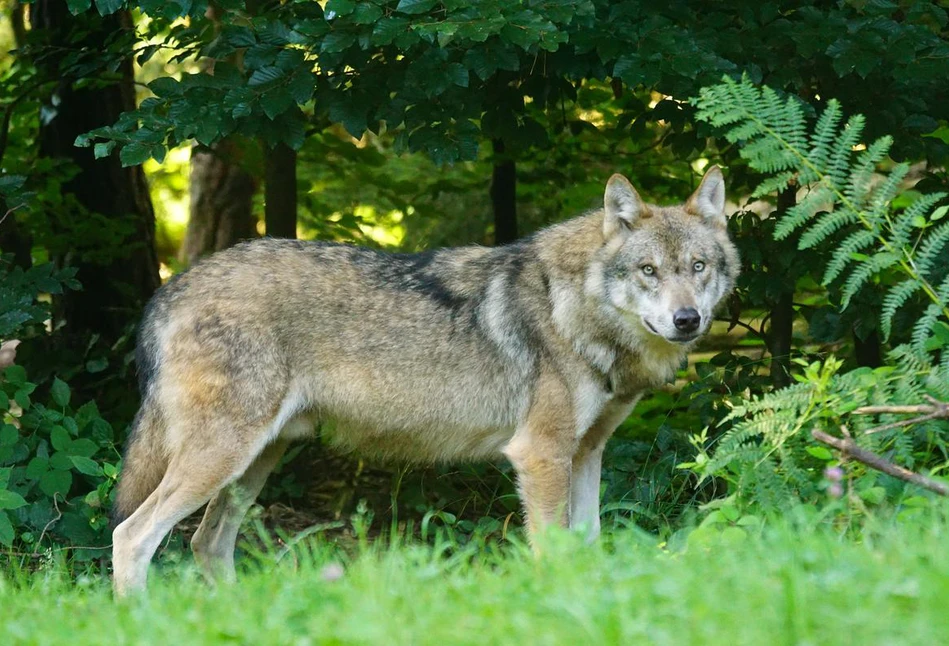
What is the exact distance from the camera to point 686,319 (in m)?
5.40

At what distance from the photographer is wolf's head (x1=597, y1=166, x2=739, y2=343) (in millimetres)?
5516

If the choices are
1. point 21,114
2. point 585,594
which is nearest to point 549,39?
point 585,594

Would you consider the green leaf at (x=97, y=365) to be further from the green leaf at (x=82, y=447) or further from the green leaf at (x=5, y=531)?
the green leaf at (x=5, y=531)

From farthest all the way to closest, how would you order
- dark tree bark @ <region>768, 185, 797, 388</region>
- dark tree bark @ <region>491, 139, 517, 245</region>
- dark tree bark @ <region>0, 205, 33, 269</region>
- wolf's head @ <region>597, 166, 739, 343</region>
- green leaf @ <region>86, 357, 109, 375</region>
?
dark tree bark @ <region>491, 139, 517, 245</region>
dark tree bark @ <region>0, 205, 33, 269</region>
green leaf @ <region>86, 357, 109, 375</region>
dark tree bark @ <region>768, 185, 797, 388</region>
wolf's head @ <region>597, 166, 739, 343</region>

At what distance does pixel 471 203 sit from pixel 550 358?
5172 mm

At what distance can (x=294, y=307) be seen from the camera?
19.7 feet

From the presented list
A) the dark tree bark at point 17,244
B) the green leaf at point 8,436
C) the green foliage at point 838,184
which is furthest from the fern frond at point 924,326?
the dark tree bark at point 17,244

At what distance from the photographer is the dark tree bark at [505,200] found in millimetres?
9109

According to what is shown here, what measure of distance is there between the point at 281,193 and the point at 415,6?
12.1 feet

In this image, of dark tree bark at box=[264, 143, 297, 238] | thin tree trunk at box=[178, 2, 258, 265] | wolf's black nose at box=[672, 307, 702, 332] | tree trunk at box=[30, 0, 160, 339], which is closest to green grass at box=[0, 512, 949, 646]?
wolf's black nose at box=[672, 307, 702, 332]

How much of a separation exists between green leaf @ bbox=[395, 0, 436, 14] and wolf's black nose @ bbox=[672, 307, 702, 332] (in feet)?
6.26

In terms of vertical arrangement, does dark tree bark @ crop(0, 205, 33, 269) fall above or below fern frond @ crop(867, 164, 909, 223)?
below

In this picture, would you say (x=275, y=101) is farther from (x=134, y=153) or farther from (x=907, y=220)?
(x=907, y=220)

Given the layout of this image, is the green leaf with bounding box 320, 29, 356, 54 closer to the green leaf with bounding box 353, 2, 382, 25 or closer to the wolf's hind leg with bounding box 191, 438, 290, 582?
the green leaf with bounding box 353, 2, 382, 25
